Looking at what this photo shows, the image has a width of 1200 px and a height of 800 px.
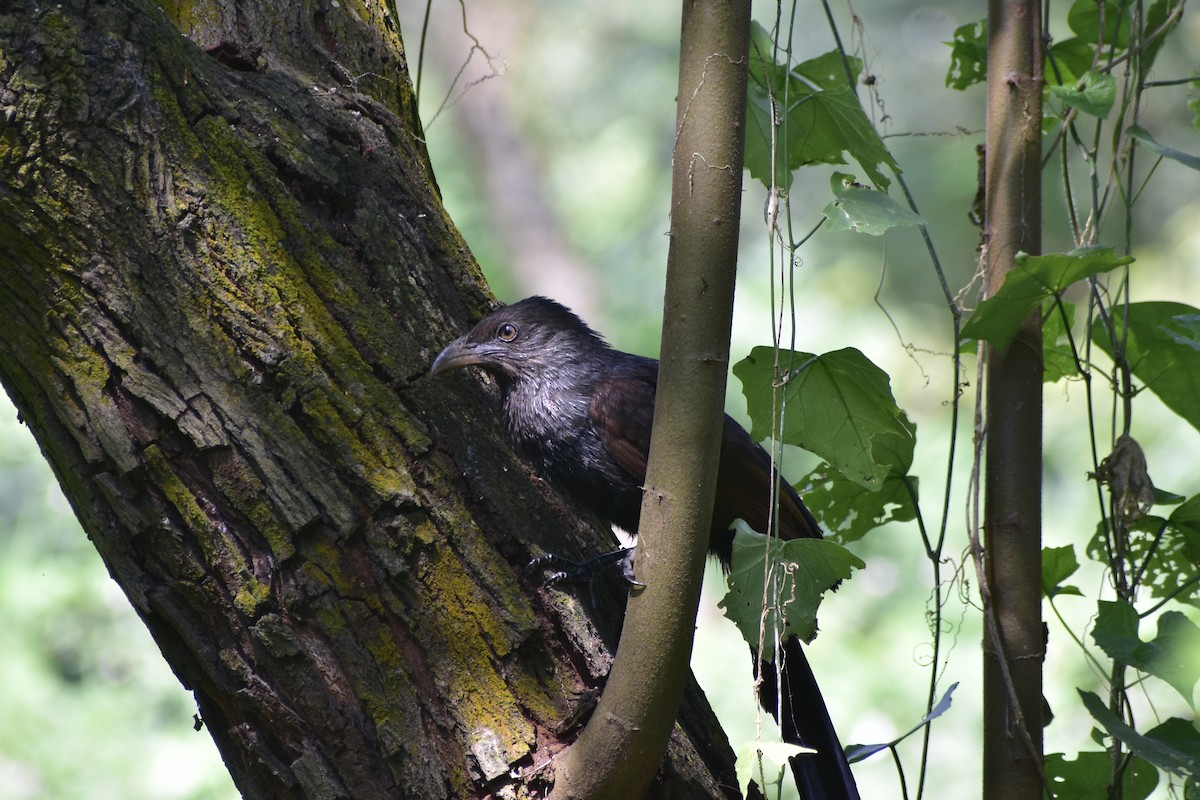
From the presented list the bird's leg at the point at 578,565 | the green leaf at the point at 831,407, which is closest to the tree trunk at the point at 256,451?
the bird's leg at the point at 578,565

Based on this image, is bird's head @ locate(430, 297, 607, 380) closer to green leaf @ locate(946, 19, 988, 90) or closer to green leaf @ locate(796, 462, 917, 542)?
green leaf @ locate(796, 462, 917, 542)

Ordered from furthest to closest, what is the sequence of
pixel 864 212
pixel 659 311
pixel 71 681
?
pixel 659 311
pixel 71 681
pixel 864 212

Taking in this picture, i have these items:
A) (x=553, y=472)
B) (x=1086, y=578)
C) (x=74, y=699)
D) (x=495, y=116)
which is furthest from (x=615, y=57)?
(x=553, y=472)

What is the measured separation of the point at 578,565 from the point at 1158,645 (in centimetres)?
105

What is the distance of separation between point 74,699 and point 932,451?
5.41 meters

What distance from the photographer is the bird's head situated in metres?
2.39

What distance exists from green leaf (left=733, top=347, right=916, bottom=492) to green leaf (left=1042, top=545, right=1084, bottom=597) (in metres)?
0.45

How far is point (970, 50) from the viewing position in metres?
2.49

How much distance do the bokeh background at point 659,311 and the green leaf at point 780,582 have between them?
47 centimetres

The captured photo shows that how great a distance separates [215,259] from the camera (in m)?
1.90

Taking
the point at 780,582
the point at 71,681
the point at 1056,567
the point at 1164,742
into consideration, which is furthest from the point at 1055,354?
the point at 71,681

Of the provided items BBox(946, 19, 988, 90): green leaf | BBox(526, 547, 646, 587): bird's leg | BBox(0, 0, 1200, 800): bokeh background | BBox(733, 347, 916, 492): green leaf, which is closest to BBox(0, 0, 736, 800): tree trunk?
BBox(526, 547, 646, 587): bird's leg

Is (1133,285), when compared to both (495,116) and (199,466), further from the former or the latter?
(199,466)

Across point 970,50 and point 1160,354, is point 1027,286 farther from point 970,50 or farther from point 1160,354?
point 970,50
